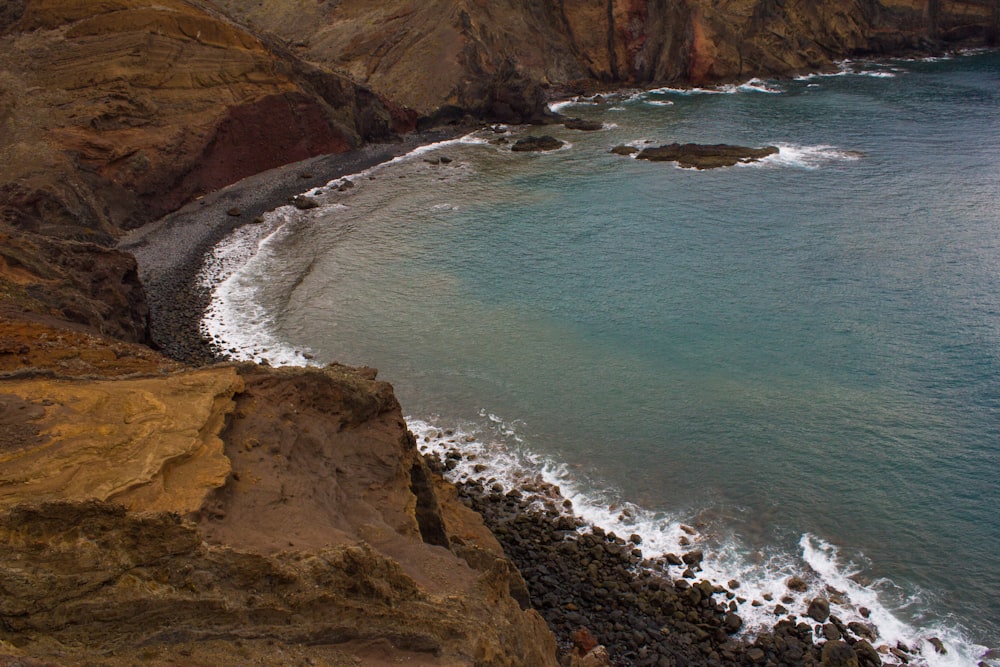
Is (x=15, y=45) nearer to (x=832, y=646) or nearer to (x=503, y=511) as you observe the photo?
(x=503, y=511)

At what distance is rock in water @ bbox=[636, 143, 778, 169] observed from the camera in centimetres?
5544

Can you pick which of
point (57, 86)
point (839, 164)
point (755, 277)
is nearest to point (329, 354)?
point (755, 277)

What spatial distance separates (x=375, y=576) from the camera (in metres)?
11.6

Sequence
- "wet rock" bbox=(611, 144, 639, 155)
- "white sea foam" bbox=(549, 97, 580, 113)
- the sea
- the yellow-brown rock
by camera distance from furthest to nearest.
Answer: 1. "white sea foam" bbox=(549, 97, 580, 113)
2. "wet rock" bbox=(611, 144, 639, 155)
3. the sea
4. the yellow-brown rock

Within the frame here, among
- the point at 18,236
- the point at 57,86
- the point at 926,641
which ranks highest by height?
the point at 57,86

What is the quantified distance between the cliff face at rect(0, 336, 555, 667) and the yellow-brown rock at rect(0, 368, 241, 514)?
0.11 ft

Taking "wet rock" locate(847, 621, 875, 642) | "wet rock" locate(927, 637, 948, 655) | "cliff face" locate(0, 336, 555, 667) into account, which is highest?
"cliff face" locate(0, 336, 555, 667)

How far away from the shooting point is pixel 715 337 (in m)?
32.2

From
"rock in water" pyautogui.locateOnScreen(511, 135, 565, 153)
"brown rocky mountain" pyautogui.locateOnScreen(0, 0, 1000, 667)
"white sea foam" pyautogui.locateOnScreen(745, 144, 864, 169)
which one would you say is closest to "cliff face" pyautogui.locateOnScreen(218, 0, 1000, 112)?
"rock in water" pyautogui.locateOnScreen(511, 135, 565, 153)

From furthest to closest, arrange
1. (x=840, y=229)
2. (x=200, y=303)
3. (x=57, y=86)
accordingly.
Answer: (x=57, y=86) → (x=840, y=229) → (x=200, y=303)

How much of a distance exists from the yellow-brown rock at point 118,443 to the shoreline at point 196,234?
15582mm

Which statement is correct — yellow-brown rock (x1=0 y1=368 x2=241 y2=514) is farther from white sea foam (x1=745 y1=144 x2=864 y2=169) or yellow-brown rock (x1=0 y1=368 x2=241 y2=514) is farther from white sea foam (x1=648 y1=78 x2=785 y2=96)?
white sea foam (x1=648 y1=78 x2=785 y2=96)

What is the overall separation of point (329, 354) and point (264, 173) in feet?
83.9

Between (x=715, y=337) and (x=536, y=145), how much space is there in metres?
33.4
